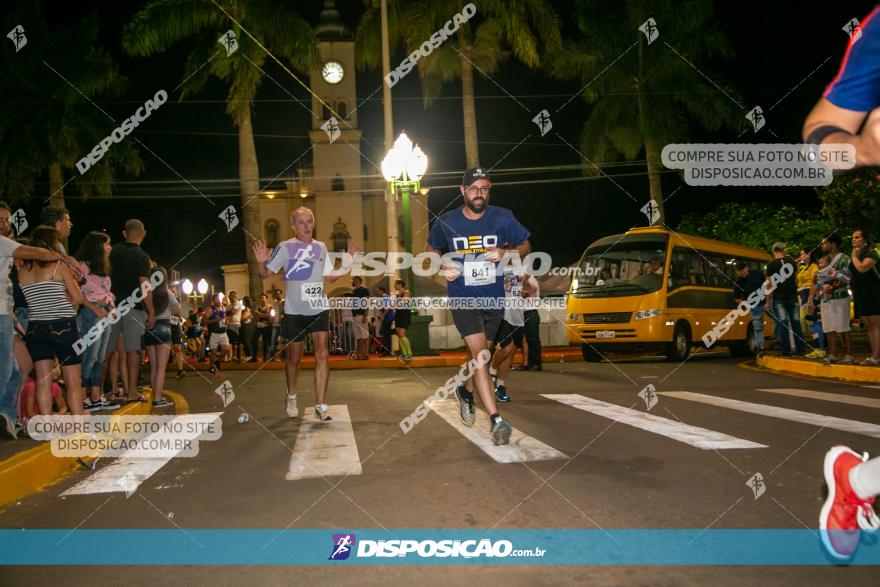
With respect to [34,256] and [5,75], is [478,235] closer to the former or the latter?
[34,256]

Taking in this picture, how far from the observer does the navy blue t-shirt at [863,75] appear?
2398mm

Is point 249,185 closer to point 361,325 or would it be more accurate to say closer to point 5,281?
point 361,325

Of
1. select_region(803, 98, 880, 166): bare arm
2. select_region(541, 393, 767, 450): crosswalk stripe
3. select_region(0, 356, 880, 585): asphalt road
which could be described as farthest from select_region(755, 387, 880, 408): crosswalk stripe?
select_region(803, 98, 880, 166): bare arm

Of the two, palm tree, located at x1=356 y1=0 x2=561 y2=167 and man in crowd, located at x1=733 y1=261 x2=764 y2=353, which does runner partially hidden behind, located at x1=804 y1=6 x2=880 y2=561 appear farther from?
palm tree, located at x1=356 y1=0 x2=561 y2=167

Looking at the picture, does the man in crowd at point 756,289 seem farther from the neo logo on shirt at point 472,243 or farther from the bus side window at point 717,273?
the neo logo on shirt at point 472,243

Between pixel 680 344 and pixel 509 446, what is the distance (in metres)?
13.1

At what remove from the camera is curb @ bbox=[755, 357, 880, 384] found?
11266 millimetres

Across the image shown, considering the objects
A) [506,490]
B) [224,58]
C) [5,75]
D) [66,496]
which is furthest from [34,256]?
[5,75]

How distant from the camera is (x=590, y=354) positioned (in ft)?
61.5

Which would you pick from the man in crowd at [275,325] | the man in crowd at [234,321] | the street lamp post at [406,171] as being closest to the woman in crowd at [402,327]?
the street lamp post at [406,171]

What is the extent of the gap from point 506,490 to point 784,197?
3934cm

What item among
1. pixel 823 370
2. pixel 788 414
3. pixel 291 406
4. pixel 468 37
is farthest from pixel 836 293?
pixel 468 37

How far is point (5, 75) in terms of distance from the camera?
97.1 feet

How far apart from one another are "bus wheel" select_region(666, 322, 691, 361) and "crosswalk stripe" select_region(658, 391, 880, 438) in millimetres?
8207
